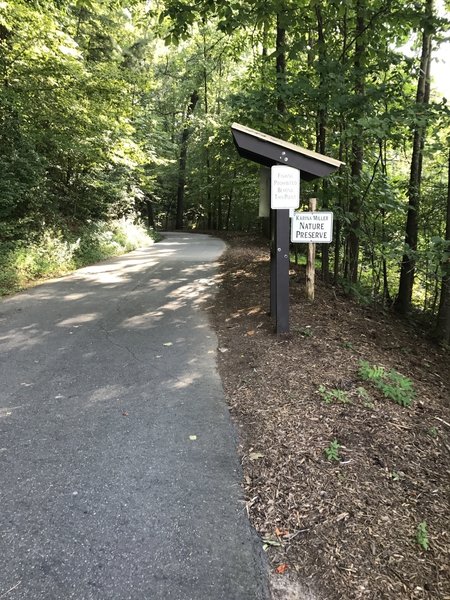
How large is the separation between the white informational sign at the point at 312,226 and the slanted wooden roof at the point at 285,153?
21.9 inches

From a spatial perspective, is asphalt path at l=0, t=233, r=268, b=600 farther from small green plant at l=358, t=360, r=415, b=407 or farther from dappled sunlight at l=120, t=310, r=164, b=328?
small green plant at l=358, t=360, r=415, b=407

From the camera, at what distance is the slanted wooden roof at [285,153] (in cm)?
532

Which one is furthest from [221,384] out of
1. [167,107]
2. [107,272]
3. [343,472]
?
[167,107]

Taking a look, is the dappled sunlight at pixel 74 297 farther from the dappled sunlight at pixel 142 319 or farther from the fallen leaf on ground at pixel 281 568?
the fallen leaf on ground at pixel 281 568

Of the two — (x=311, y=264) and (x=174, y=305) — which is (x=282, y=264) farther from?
(x=174, y=305)

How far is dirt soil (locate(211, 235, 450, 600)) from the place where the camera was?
223cm

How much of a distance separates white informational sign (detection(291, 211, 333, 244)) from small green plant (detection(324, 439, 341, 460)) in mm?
3095

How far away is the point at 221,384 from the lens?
461 centimetres

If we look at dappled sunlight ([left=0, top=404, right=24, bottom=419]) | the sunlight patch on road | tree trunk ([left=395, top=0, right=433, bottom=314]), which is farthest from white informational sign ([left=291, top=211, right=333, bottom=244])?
dappled sunlight ([left=0, top=404, right=24, bottom=419])

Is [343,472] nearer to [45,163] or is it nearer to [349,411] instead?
[349,411]

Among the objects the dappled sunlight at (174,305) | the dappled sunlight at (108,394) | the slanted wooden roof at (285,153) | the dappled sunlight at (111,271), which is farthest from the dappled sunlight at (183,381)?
the dappled sunlight at (111,271)

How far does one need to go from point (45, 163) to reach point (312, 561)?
1189 centimetres

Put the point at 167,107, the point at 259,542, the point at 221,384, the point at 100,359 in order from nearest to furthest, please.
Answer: the point at 259,542
the point at 221,384
the point at 100,359
the point at 167,107

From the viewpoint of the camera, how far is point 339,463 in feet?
10.0
